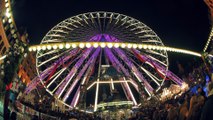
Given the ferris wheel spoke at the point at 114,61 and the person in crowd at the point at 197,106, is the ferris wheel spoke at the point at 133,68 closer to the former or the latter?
the ferris wheel spoke at the point at 114,61

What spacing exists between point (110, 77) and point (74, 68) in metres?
6.53

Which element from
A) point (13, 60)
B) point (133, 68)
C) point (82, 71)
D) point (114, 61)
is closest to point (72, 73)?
point (82, 71)

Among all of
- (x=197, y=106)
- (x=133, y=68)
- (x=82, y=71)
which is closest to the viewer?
(x=197, y=106)

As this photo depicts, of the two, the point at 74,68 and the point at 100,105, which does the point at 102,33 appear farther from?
the point at 100,105

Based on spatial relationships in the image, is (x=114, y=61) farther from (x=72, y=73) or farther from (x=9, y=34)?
(x=9, y=34)

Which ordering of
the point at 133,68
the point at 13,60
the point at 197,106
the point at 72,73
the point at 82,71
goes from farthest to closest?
the point at 133,68 → the point at 82,71 → the point at 72,73 → the point at 13,60 → the point at 197,106

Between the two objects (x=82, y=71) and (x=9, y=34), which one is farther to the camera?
(x=9, y=34)

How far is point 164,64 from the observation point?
44.2 meters

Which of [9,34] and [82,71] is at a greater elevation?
[9,34]

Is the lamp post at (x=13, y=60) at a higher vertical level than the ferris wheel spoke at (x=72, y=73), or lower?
higher

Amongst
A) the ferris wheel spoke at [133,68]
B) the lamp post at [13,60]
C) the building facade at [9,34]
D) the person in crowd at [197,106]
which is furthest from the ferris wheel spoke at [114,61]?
the person in crowd at [197,106]

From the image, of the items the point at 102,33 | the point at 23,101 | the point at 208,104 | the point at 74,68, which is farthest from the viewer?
the point at 74,68

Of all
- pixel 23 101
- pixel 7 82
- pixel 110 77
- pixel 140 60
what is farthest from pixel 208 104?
pixel 110 77

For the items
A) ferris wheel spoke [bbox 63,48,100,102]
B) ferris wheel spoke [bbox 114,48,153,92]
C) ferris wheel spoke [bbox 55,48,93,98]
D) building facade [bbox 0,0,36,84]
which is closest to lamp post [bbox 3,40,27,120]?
building facade [bbox 0,0,36,84]
